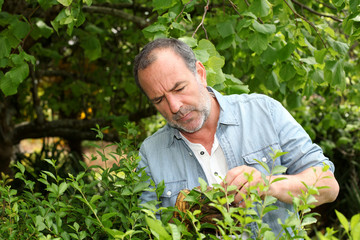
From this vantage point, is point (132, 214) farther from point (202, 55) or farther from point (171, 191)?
point (202, 55)

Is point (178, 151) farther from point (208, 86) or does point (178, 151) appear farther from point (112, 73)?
point (112, 73)

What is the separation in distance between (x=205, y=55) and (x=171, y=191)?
819 mm

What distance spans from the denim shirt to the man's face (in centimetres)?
17

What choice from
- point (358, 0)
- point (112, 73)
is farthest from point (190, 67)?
point (112, 73)

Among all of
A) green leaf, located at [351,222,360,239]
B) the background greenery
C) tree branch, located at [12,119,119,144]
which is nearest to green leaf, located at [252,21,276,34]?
the background greenery

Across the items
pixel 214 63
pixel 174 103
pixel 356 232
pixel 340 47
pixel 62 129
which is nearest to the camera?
pixel 356 232

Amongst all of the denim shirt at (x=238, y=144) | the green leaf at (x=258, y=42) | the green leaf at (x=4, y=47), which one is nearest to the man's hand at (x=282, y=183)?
the denim shirt at (x=238, y=144)

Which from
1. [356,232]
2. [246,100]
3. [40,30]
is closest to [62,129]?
[40,30]

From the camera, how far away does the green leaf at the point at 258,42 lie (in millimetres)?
2716

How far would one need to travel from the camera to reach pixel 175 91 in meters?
2.21

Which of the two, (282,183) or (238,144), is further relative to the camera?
(238,144)

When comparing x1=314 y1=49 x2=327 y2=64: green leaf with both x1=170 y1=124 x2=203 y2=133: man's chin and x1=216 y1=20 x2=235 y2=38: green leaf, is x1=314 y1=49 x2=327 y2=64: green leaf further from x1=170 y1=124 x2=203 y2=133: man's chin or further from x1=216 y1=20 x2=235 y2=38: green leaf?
x1=170 y1=124 x2=203 y2=133: man's chin

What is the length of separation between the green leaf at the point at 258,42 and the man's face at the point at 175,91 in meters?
0.62

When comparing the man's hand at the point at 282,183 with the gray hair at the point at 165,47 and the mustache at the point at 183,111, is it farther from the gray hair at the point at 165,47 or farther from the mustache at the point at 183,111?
the gray hair at the point at 165,47
